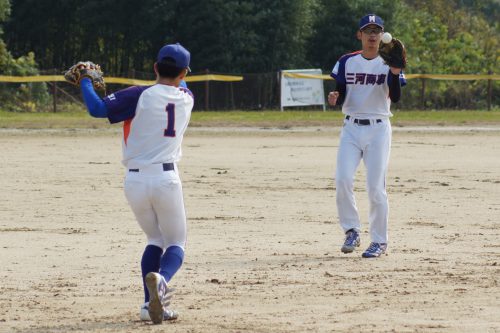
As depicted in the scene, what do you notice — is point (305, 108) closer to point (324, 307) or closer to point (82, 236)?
point (82, 236)

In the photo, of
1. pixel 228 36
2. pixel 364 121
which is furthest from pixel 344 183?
pixel 228 36

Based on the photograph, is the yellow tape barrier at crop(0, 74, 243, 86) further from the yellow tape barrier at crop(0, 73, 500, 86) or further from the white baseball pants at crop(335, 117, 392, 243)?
the white baseball pants at crop(335, 117, 392, 243)

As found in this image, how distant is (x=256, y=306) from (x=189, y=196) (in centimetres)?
695

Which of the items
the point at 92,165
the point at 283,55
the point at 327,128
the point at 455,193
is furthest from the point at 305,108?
the point at 455,193

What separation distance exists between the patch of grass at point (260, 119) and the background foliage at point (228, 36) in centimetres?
283

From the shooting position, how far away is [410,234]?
11.2m

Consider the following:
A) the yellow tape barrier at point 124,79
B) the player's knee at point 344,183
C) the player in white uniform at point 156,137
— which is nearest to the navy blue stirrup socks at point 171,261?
the player in white uniform at point 156,137

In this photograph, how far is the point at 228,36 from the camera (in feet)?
126

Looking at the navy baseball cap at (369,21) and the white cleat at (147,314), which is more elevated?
the navy baseball cap at (369,21)

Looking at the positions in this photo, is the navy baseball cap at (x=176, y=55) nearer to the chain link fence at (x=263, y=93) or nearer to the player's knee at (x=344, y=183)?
the player's knee at (x=344, y=183)

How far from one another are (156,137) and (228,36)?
3167cm

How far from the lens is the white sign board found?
3441 cm

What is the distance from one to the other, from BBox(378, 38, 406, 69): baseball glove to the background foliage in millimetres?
24814

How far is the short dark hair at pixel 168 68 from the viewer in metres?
6.99
